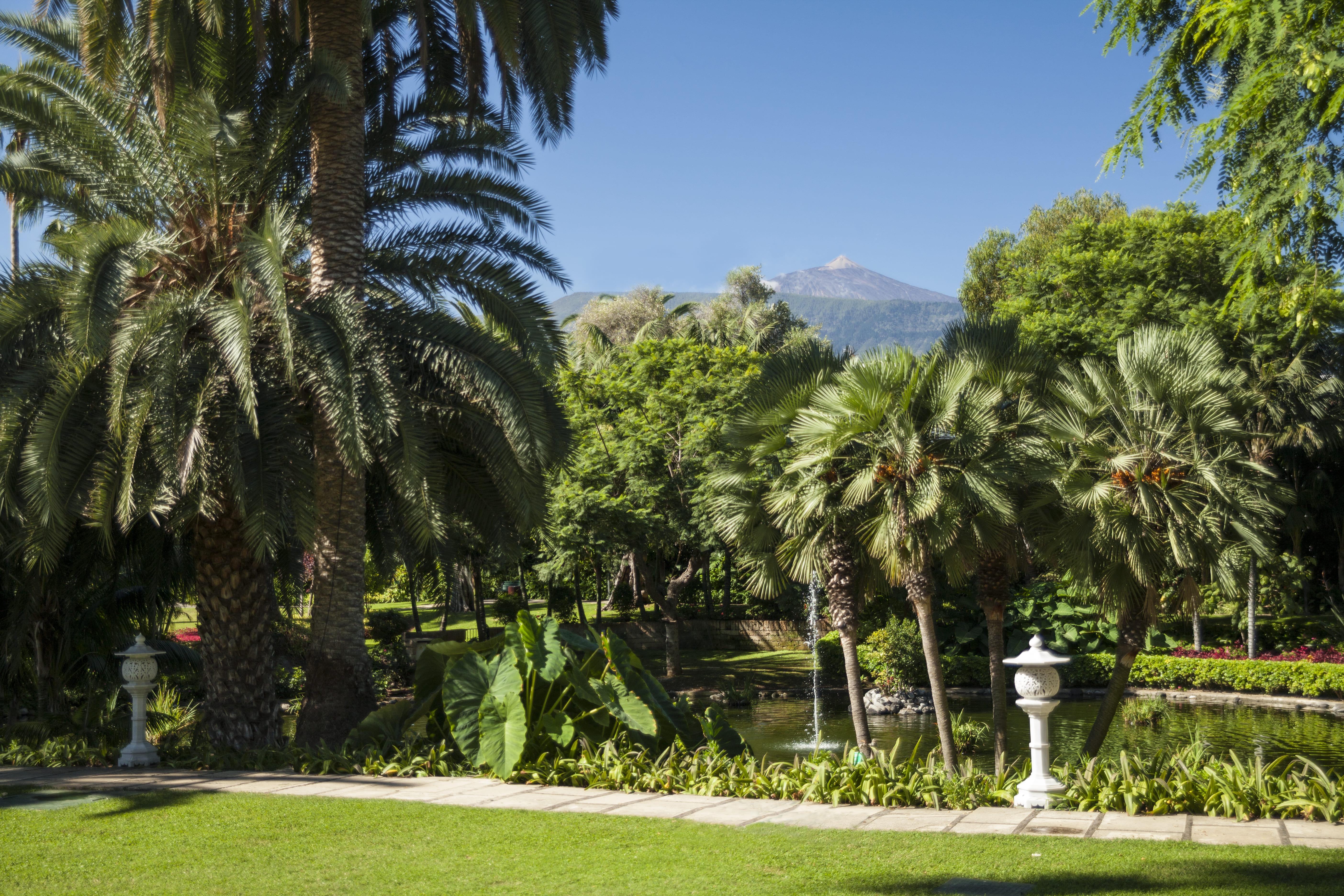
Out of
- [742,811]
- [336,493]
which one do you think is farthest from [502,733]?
[336,493]

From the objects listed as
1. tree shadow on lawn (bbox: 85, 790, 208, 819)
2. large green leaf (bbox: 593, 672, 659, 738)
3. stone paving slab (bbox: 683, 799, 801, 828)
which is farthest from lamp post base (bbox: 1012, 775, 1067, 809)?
tree shadow on lawn (bbox: 85, 790, 208, 819)

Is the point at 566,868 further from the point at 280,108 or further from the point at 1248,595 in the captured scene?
the point at 1248,595

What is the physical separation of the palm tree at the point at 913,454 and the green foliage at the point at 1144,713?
10.4m

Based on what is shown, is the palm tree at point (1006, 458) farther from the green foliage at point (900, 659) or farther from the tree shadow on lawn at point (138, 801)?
the green foliage at point (900, 659)

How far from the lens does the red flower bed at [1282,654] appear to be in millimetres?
25906

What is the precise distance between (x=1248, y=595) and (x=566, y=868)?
84.7 ft

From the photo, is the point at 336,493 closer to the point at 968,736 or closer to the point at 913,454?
the point at 913,454

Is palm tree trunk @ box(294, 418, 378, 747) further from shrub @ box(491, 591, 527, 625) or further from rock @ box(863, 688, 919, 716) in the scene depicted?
shrub @ box(491, 591, 527, 625)

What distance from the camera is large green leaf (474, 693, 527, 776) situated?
30.8ft

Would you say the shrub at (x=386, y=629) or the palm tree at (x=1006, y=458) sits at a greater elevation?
the palm tree at (x=1006, y=458)

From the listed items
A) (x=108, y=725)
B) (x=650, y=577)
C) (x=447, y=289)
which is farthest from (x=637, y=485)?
(x=108, y=725)

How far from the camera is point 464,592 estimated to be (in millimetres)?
47500

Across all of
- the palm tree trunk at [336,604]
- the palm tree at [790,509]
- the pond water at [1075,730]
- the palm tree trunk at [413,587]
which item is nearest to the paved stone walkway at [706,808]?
the palm tree trunk at [336,604]

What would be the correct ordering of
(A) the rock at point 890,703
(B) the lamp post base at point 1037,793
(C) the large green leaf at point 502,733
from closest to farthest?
(B) the lamp post base at point 1037,793 → (C) the large green leaf at point 502,733 → (A) the rock at point 890,703
